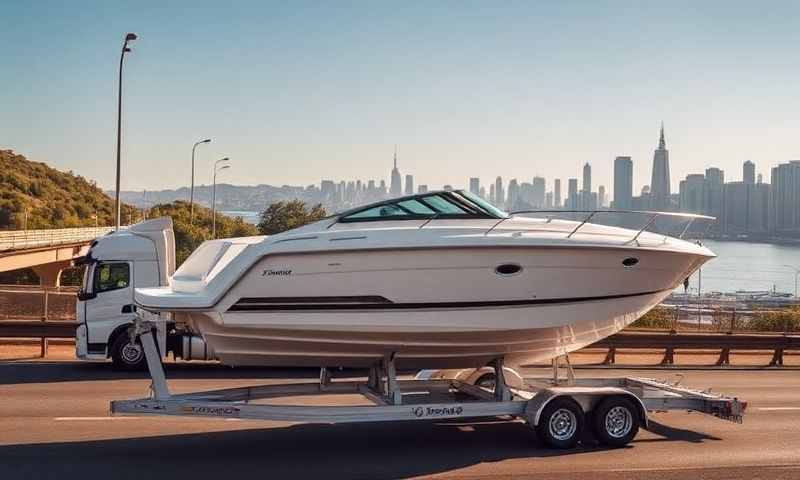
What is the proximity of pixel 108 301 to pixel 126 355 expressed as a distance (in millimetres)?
967

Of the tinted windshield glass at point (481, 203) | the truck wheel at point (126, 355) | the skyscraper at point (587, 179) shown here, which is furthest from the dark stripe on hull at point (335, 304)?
the skyscraper at point (587, 179)

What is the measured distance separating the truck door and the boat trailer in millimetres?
5213

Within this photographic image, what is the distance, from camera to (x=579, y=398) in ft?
31.4

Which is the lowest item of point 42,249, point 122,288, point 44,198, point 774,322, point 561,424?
point 561,424

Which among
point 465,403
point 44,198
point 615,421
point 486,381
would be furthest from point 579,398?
point 44,198

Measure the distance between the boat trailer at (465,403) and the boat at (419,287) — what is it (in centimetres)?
41

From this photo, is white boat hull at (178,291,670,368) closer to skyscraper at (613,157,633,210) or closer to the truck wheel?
the truck wheel

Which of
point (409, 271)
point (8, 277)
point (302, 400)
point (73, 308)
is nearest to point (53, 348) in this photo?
point (73, 308)

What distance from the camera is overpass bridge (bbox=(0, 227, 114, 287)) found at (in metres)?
52.3

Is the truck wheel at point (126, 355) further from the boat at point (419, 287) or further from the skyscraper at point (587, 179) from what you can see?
the skyscraper at point (587, 179)

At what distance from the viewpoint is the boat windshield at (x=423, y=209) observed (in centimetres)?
1002

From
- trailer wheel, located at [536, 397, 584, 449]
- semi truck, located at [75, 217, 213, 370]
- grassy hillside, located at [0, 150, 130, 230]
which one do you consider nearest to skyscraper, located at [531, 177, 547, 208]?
semi truck, located at [75, 217, 213, 370]

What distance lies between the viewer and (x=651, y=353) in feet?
69.5

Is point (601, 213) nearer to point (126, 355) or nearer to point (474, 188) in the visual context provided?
point (474, 188)
